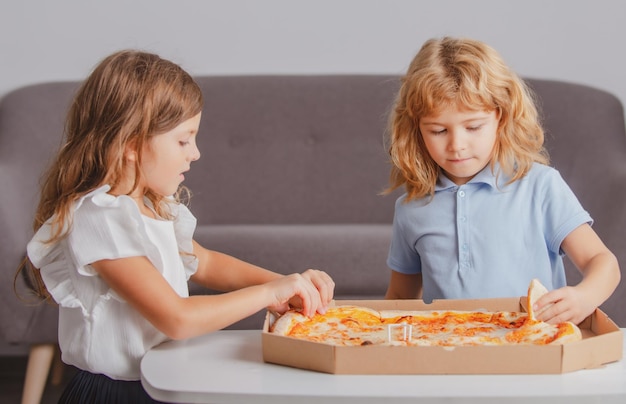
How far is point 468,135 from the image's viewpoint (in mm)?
1784

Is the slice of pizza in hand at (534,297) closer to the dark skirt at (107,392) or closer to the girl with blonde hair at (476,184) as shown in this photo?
the girl with blonde hair at (476,184)

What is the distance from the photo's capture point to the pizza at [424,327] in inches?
51.9

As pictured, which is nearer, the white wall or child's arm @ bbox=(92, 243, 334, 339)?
child's arm @ bbox=(92, 243, 334, 339)

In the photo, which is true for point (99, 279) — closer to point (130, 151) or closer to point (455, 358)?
point (130, 151)

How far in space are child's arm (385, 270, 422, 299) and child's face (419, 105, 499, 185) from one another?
11.8 inches

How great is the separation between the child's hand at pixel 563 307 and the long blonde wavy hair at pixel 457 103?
0.48 meters

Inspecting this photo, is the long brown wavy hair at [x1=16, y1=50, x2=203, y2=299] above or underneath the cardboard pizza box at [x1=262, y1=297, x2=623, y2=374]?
above

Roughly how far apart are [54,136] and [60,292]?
2.04 m

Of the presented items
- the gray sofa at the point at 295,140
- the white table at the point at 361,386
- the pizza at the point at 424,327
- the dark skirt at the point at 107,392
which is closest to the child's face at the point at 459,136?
the pizza at the point at 424,327

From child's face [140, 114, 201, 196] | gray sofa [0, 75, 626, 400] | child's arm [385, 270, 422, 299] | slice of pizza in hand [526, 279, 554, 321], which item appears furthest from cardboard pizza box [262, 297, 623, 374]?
gray sofa [0, 75, 626, 400]

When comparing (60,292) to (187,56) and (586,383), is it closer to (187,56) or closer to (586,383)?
(586,383)

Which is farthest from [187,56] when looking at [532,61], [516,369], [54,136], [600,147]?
[516,369]

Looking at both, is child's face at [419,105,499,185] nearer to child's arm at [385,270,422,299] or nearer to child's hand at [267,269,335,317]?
child's arm at [385,270,422,299]

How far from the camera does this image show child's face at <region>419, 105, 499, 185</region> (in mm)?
1777
